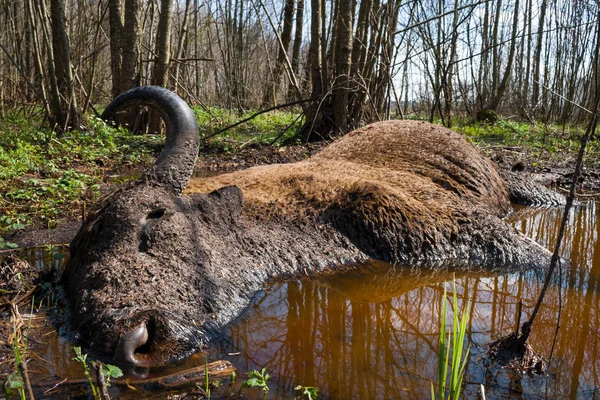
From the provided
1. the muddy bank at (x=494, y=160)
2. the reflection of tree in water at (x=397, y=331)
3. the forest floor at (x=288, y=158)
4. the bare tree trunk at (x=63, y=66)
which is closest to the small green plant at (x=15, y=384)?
the reflection of tree in water at (x=397, y=331)

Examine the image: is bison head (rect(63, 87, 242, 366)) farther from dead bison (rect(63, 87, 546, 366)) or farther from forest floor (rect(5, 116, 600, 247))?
forest floor (rect(5, 116, 600, 247))

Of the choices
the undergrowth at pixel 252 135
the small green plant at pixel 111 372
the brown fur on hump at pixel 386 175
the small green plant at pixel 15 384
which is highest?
the undergrowth at pixel 252 135

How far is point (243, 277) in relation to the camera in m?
3.82

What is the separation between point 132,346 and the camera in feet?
8.77

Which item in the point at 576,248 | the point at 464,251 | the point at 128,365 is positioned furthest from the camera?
the point at 576,248

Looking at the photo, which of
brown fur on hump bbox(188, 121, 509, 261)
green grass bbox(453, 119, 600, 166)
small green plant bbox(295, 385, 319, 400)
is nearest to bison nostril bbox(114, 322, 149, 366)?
small green plant bbox(295, 385, 319, 400)

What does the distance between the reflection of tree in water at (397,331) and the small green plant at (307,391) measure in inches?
2.1

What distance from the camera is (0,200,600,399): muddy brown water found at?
2.65 meters

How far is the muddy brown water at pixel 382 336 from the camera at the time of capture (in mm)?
2650

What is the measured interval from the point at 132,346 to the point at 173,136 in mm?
1947

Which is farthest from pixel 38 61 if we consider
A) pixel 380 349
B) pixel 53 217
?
pixel 380 349

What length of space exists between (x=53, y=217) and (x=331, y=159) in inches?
121

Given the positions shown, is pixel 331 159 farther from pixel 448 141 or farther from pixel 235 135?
pixel 235 135

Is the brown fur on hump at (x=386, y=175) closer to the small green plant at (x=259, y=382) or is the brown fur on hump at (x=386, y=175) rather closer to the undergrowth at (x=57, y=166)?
the undergrowth at (x=57, y=166)
